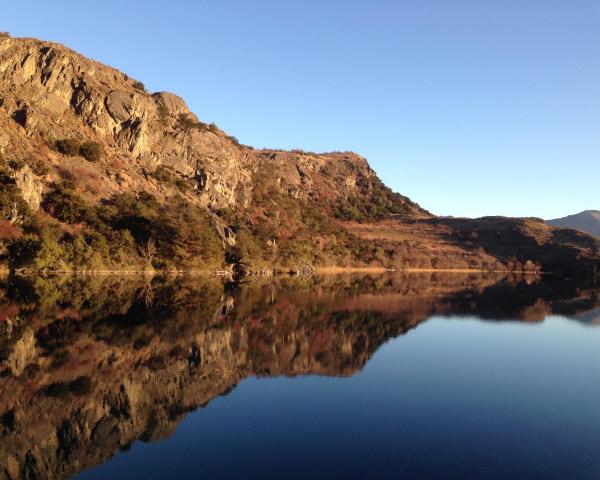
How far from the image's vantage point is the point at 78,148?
206 ft

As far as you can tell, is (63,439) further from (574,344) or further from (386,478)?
(574,344)

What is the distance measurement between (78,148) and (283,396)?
195 ft

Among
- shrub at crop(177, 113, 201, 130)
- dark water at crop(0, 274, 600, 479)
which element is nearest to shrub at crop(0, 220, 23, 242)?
dark water at crop(0, 274, 600, 479)

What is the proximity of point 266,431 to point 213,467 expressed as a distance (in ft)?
6.65

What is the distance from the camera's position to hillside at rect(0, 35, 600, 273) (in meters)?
50.7

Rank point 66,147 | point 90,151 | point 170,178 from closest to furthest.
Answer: point 66,147 < point 90,151 < point 170,178

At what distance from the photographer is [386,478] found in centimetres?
816

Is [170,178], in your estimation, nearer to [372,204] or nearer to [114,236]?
[114,236]

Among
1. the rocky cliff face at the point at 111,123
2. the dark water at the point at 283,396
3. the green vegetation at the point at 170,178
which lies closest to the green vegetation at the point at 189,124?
the rocky cliff face at the point at 111,123

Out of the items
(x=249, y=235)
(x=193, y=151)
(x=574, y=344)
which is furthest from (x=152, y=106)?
(x=574, y=344)

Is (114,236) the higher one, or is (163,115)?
(163,115)

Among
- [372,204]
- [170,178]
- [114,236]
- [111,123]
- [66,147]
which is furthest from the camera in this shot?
[372,204]

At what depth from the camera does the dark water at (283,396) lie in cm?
877

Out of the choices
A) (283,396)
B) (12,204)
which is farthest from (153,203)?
(283,396)
